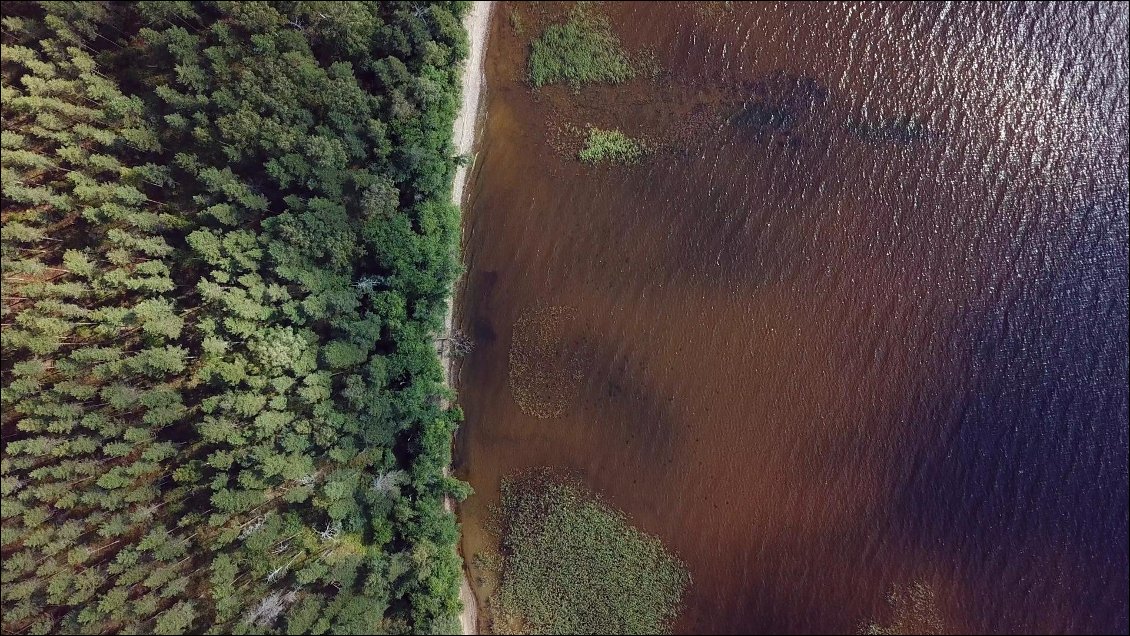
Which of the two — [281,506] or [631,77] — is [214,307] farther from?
[631,77]

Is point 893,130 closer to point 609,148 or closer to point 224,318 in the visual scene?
point 609,148

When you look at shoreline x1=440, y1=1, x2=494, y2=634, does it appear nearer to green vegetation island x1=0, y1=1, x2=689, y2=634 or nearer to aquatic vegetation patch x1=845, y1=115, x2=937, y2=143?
green vegetation island x1=0, y1=1, x2=689, y2=634

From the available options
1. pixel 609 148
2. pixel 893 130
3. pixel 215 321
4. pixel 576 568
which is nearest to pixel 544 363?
pixel 576 568

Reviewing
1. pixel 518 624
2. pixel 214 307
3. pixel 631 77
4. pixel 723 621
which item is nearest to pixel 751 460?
pixel 723 621

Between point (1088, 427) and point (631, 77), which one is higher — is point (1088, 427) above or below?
below

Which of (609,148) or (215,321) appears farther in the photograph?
(609,148)

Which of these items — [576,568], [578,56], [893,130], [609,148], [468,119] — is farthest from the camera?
[893,130]

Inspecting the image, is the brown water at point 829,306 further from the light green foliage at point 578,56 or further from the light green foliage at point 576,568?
the light green foliage at point 576,568
